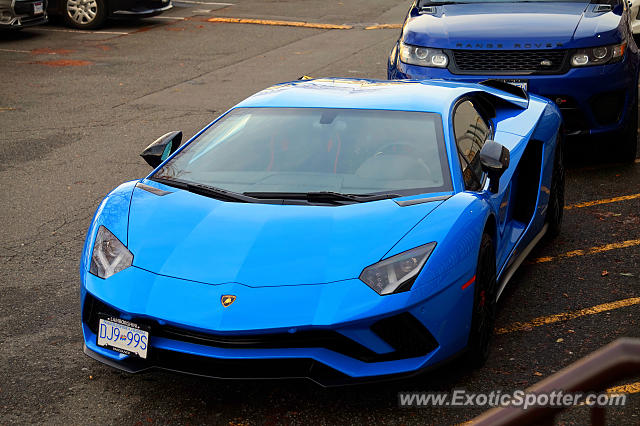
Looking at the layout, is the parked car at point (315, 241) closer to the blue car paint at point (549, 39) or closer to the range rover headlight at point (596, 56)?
the blue car paint at point (549, 39)

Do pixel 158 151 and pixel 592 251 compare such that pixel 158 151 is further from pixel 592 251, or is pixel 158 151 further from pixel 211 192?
pixel 592 251

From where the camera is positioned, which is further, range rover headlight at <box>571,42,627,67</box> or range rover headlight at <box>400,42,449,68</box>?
range rover headlight at <box>400,42,449,68</box>

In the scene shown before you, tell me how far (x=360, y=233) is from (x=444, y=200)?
0.54m

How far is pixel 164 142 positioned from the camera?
5.37m

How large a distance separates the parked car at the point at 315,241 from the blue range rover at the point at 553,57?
2.39 metres

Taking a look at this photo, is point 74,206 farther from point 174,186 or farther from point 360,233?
point 360,233

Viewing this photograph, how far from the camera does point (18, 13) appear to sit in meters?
15.8

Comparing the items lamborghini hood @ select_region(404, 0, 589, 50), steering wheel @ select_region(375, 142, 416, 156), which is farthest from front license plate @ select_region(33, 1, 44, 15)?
steering wheel @ select_region(375, 142, 416, 156)

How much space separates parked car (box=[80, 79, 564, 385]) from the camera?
370 cm

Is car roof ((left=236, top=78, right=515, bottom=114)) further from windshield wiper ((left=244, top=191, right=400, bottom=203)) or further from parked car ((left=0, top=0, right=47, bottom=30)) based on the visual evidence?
parked car ((left=0, top=0, right=47, bottom=30))

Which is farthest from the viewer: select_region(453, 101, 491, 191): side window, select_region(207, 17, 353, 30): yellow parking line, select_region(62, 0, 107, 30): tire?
select_region(207, 17, 353, 30): yellow parking line

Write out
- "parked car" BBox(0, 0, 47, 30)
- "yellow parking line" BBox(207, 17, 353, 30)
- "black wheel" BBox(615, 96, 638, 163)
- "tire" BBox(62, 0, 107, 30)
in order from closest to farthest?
"black wheel" BBox(615, 96, 638, 163) < "parked car" BBox(0, 0, 47, 30) < "tire" BBox(62, 0, 107, 30) < "yellow parking line" BBox(207, 17, 353, 30)

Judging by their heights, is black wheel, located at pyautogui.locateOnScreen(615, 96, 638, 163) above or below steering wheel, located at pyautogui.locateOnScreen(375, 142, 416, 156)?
below

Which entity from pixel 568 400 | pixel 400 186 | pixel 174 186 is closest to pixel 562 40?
pixel 400 186
